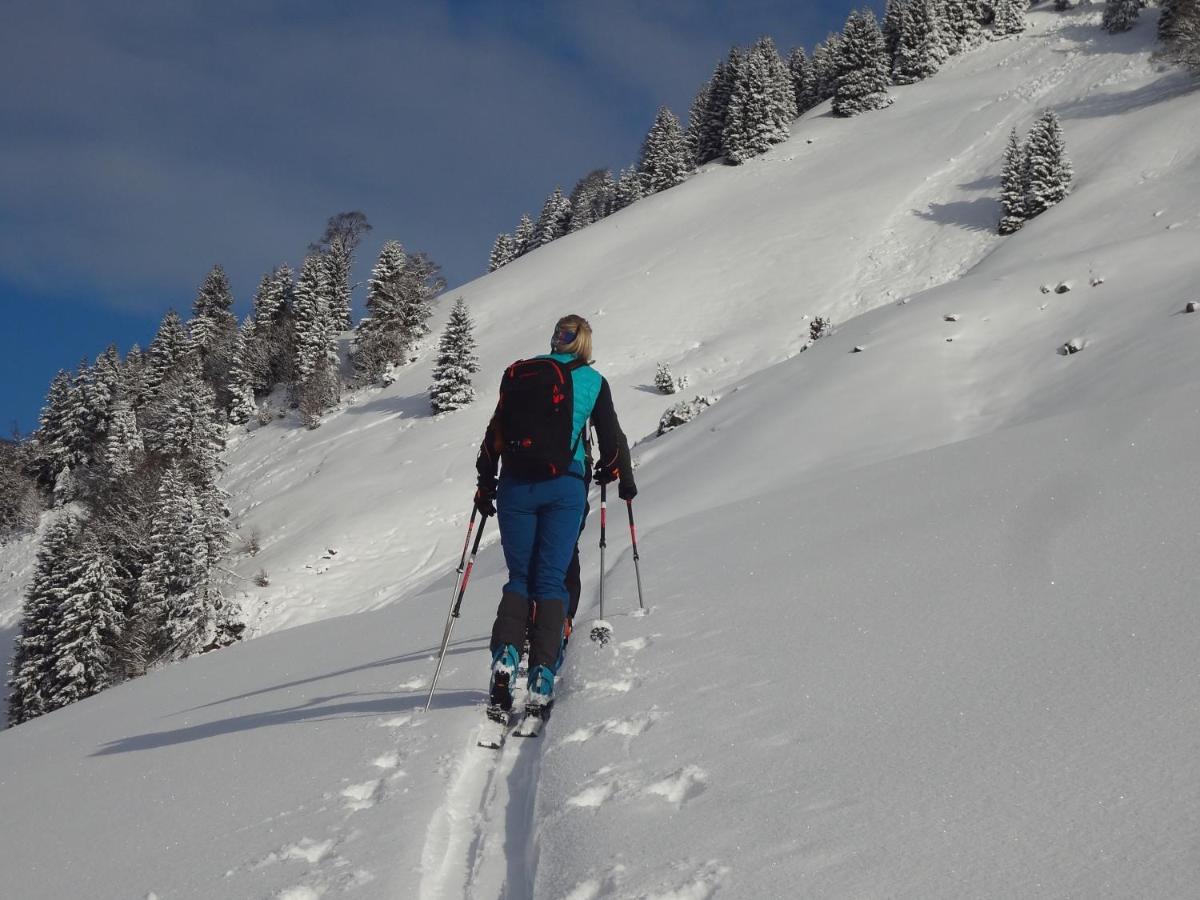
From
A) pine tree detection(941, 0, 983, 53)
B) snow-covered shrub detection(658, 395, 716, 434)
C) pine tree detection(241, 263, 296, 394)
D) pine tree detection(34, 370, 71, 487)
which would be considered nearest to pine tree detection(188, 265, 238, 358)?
pine tree detection(241, 263, 296, 394)

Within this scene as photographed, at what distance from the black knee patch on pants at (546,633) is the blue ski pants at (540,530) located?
0.05m

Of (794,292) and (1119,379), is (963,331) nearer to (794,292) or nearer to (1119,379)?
(1119,379)

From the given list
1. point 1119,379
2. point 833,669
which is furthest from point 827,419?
point 833,669

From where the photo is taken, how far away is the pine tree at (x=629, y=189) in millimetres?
65938

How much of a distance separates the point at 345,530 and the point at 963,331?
1992 cm

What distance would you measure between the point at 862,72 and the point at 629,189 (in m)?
19.6

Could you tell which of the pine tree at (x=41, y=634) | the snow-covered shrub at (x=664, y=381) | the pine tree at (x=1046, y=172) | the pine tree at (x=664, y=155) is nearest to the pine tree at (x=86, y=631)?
the pine tree at (x=41, y=634)

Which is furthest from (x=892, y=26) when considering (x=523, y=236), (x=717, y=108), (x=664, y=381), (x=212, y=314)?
A: (x=212, y=314)

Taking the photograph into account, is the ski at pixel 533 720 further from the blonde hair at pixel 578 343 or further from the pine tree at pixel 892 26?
the pine tree at pixel 892 26

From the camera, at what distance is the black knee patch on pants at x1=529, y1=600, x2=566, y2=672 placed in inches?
165

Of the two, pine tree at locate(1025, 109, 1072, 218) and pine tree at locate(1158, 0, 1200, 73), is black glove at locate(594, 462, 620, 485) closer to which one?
pine tree at locate(1025, 109, 1072, 218)

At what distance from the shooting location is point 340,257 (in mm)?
61438

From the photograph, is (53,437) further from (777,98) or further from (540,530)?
(540,530)

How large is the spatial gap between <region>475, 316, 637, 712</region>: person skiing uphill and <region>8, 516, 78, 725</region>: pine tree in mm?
30482
